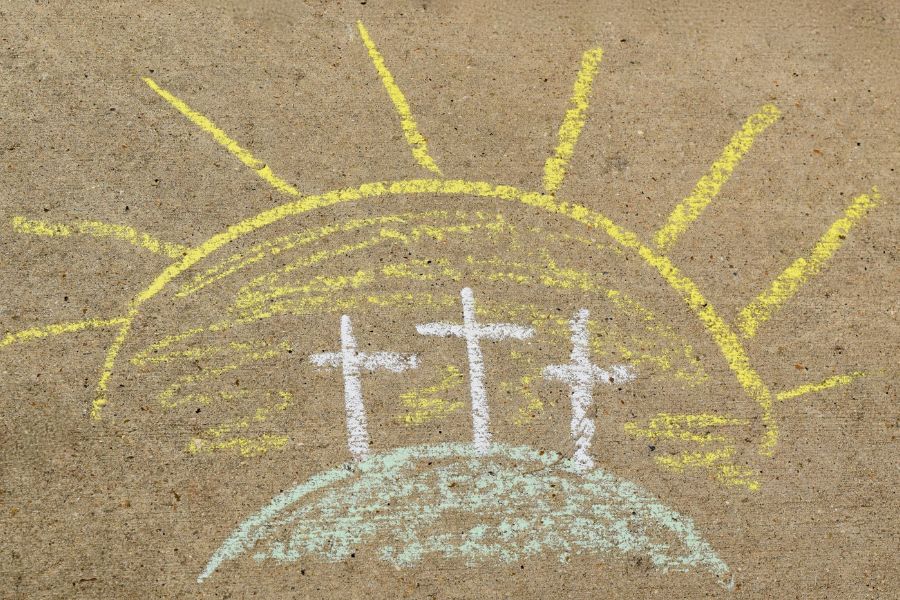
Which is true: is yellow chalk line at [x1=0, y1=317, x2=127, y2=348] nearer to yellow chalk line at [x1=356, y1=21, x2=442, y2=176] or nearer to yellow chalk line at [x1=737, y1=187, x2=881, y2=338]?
yellow chalk line at [x1=356, y1=21, x2=442, y2=176]

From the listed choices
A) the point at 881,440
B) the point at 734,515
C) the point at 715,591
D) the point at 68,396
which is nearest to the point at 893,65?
the point at 881,440

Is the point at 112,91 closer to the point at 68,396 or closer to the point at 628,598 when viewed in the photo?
the point at 68,396

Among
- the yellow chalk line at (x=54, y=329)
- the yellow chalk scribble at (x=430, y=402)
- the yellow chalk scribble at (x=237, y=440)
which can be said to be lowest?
the yellow chalk scribble at (x=237, y=440)

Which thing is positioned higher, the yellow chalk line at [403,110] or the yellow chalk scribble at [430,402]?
the yellow chalk line at [403,110]

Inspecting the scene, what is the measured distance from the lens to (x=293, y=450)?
9.86ft

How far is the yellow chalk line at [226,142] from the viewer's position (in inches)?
130

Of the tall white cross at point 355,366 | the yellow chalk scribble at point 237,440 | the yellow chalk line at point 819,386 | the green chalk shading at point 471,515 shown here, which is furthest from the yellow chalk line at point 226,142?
the yellow chalk line at point 819,386

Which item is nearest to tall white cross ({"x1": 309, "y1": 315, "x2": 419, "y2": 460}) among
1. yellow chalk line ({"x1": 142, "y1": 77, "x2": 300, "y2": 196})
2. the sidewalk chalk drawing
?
the sidewalk chalk drawing

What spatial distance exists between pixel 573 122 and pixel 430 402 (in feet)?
4.57

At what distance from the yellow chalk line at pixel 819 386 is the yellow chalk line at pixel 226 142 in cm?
216

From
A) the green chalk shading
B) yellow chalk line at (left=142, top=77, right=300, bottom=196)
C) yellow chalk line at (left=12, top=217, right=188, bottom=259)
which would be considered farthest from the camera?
yellow chalk line at (left=142, top=77, right=300, bottom=196)

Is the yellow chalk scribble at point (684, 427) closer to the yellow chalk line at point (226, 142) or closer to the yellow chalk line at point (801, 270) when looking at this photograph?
the yellow chalk line at point (801, 270)

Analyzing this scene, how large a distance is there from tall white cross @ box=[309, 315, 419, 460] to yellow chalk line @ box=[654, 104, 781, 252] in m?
1.20

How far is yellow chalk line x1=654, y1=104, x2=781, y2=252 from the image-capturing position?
10.9 feet
